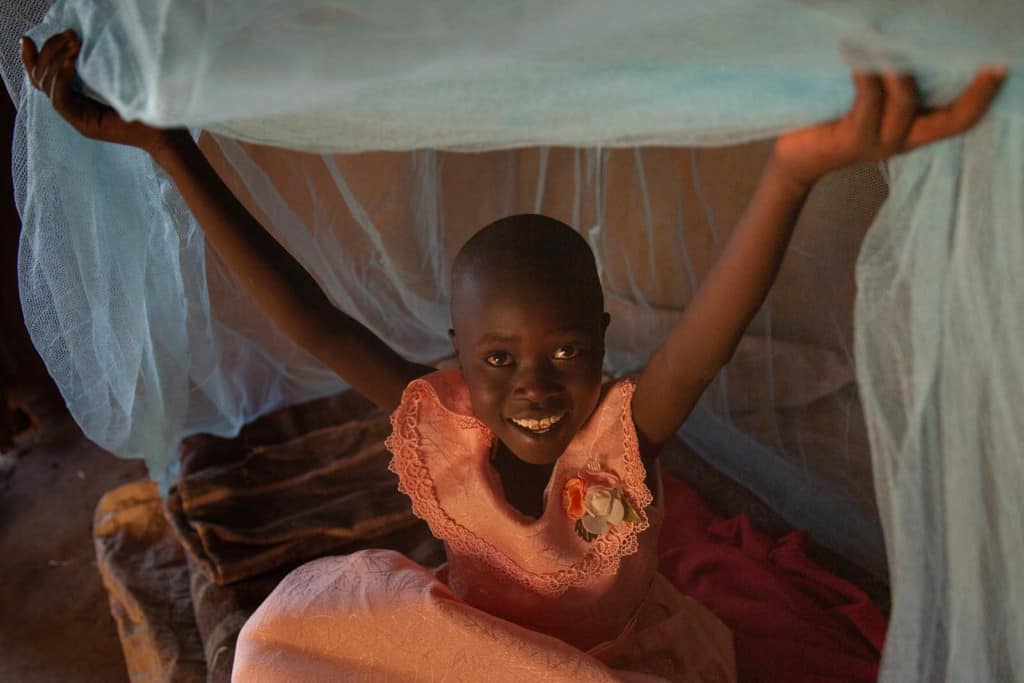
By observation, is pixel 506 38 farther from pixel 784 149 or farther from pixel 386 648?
pixel 386 648

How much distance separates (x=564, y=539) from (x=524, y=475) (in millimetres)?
114

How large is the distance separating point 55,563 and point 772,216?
1.84 meters

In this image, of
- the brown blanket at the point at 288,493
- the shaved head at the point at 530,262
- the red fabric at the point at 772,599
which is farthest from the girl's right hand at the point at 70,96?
the red fabric at the point at 772,599

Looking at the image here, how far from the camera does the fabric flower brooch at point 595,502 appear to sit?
3.63 feet

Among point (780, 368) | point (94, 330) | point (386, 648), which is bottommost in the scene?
point (780, 368)

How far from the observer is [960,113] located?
0.63 metres

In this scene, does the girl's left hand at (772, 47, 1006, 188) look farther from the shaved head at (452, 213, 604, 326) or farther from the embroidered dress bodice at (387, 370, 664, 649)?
the embroidered dress bodice at (387, 370, 664, 649)

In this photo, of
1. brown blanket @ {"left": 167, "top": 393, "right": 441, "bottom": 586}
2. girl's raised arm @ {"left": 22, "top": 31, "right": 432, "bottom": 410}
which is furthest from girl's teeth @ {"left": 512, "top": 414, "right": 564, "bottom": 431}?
brown blanket @ {"left": 167, "top": 393, "right": 441, "bottom": 586}

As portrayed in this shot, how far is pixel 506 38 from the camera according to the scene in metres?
0.71

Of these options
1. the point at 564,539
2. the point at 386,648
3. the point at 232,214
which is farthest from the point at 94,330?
the point at 564,539

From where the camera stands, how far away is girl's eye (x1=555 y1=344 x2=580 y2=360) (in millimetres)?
1045

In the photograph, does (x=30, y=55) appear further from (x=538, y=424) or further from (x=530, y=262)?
(x=538, y=424)

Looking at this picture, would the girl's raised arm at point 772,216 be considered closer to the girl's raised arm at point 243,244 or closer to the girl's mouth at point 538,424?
the girl's mouth at point 538,424

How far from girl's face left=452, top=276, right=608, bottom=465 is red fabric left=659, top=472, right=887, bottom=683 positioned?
58 centimetres
